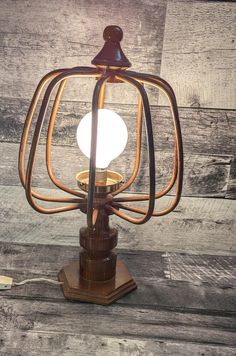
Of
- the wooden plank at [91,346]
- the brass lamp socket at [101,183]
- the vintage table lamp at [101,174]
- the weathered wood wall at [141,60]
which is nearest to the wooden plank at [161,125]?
the weathered wood wall at [141,60]

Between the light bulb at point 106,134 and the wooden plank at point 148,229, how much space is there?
36 centimetres

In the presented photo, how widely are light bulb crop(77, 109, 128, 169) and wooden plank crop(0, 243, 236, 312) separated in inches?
12.9

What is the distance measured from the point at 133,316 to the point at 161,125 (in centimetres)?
47

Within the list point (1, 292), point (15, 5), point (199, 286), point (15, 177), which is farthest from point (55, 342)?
point (15, 5)

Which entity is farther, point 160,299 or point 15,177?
point 15,177

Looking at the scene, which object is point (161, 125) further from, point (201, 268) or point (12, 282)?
point (12, 282)

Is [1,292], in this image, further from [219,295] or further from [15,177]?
[219,295]

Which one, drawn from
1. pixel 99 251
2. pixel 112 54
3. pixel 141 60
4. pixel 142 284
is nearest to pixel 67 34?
pixel 141 60

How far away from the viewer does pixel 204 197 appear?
1196 millimetres

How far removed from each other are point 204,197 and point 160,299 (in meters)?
0.32

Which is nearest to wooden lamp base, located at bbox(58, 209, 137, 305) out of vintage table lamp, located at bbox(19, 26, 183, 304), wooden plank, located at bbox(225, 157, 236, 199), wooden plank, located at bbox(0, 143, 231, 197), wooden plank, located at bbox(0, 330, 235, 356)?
vintage table lamp, located at bbox(19, 26, 183, 304)

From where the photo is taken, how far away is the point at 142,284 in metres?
1.06

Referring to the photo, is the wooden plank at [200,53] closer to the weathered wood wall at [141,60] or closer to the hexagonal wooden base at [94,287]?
the weathered wood wall at [141,60]

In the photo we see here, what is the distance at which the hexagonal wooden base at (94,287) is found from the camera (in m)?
0.97
